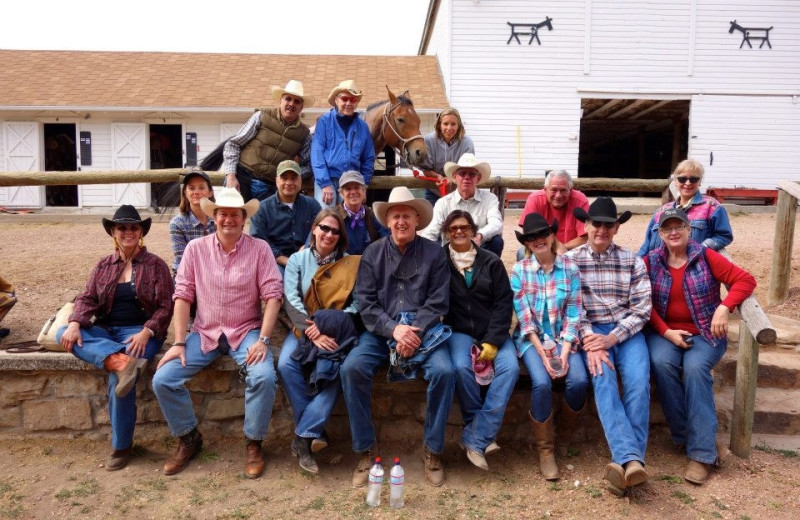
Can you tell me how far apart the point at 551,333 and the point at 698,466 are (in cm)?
118

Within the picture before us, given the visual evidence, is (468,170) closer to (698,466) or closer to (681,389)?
(681,389)

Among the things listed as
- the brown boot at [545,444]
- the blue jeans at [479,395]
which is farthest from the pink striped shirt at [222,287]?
the brown boot at [545,444]

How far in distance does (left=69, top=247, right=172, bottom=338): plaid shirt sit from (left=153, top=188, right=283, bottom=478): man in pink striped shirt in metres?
→ 0.14

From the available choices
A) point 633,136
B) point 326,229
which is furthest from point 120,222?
point 633,136

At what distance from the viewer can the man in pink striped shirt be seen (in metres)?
3.81

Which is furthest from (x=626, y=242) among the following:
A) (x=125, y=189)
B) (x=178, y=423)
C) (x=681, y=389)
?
(x=125, y=189)

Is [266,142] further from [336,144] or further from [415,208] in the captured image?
[415,208]

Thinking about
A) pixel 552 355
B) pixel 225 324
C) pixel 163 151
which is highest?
pixel 163 151

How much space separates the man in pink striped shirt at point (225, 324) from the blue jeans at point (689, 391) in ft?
8.32

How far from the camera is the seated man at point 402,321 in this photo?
373cm

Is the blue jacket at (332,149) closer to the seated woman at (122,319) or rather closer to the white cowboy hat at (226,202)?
the white cowboy hat at (226,202)

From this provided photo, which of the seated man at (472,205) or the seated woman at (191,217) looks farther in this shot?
the seated man at (472,205)

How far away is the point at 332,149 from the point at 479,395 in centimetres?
271

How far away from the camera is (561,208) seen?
197 inches
